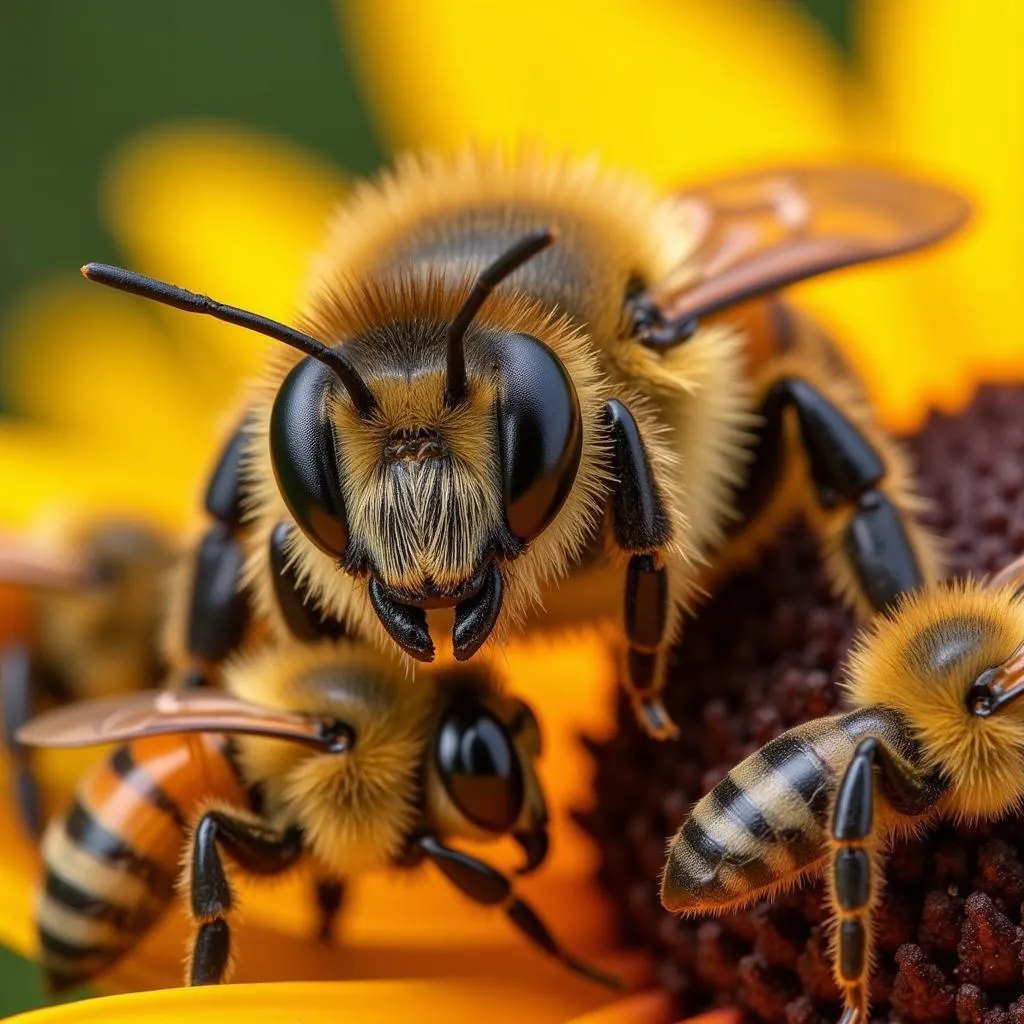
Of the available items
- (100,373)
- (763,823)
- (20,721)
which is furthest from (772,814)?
(100,373)

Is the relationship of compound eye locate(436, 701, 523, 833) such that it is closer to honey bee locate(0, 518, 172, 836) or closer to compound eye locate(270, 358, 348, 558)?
compound eye locate(270, 358, 348, 558)

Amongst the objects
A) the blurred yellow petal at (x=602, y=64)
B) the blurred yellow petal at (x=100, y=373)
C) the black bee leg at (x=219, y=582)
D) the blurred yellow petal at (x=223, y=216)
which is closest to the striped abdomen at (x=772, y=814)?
the black bee leg at (x=219, y=582)

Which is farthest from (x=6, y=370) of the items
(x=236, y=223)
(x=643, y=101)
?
(x=643, y=101)

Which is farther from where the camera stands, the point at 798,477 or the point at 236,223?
the point at 236,223

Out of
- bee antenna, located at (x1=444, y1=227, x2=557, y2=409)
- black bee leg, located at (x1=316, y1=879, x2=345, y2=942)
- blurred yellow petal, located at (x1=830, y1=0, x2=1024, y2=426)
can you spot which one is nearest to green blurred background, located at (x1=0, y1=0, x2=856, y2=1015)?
blurred yellow petal, located at (x1=830, y1=0, x2=1024, y2=426)

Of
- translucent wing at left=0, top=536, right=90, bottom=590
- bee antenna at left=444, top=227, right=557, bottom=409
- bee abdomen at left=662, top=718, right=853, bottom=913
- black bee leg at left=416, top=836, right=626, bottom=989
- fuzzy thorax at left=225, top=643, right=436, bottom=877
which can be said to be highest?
bee antenna at left=444, top=227, right=557, bottom=409

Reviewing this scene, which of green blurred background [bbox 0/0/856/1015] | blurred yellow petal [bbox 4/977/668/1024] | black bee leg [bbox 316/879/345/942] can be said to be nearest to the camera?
blurred yellow petal [bbox 4/977/668/1024]

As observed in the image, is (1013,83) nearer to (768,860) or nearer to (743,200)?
(743,200)
